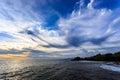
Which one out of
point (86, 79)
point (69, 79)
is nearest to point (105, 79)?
point (86, 79)

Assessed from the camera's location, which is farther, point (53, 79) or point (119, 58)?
point (119, 58)

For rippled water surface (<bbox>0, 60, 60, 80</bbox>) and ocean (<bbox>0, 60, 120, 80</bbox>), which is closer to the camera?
ocean (<bbox>0, 60, 120, 80</bbox>)

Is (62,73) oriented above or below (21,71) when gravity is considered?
below

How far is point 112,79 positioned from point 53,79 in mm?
10907

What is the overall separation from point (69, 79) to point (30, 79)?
296 inches

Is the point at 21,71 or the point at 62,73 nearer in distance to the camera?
the point at 62,73

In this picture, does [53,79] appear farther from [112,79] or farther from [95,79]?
[112,79]

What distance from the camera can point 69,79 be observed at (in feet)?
80.1

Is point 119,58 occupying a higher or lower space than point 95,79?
higher

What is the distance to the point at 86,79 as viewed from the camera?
24.4 m

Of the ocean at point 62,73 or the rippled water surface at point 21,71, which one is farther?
the rippled water surface at point 21,71

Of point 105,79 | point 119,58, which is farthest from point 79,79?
point 119,58

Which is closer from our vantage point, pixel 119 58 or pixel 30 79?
pixel 30 79

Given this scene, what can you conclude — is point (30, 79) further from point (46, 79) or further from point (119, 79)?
point (119, 79)
